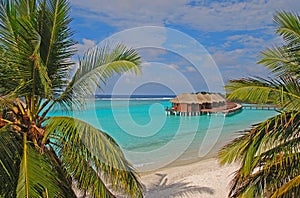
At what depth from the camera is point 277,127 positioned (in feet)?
15.1

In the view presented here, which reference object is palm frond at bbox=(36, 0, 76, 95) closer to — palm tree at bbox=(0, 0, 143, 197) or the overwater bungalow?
palm tree at bbox=(0, 0, 143, 197)

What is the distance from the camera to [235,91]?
467 cm

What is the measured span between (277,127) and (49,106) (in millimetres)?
3695

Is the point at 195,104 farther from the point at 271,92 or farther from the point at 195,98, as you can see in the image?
the point at 271,92

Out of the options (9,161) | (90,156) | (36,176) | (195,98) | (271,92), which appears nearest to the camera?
(36,176)

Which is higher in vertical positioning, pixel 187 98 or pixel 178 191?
pixel 187 98

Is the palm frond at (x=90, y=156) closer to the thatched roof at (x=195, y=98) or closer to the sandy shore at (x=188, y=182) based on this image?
the sandy shore at (x=188, y=182)

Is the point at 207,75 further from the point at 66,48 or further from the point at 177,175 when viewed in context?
the point at 177,175

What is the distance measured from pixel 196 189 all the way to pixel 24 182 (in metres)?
7.72

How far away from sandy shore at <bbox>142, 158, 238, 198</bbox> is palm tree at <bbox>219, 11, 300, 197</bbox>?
9.14 ft

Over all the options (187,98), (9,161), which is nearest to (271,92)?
(9,161)

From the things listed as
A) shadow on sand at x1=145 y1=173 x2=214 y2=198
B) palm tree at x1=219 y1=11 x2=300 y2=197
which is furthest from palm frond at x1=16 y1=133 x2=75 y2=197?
shadow on sand at x1=145 y1=173 x2=214 y2=198

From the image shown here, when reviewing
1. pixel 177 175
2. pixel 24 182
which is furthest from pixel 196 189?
pixel 24 182

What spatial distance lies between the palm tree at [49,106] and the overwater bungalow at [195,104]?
36.9 metres
